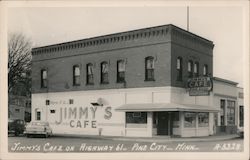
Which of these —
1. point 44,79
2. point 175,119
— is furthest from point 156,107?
point 44,79

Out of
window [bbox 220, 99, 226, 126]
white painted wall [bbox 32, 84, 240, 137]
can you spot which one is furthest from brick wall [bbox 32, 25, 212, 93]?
window [bbox 220, 99, 226, 126]

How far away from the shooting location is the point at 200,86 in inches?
700

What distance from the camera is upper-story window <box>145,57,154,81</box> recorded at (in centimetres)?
1808

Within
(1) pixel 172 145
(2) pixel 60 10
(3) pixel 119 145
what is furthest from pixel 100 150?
(2) pixel 60 10

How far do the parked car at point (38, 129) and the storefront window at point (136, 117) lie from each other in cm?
349

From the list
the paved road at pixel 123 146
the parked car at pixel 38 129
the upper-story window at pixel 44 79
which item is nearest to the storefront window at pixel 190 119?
the paved road at pixel 123 146

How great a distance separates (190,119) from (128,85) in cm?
298

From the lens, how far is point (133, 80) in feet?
59.7

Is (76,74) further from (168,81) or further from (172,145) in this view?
(172,145)

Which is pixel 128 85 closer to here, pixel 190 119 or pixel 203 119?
pixel 190 119

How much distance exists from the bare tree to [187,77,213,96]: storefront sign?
6587 millimetres

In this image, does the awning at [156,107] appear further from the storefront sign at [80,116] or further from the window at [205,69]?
the window at [205,69]

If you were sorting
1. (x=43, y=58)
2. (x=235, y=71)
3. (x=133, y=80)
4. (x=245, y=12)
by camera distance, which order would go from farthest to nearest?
(x=133, y=80) → (x=43, y=58) → (x=235, y=71) → (x=245, y=12)

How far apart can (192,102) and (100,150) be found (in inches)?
225
